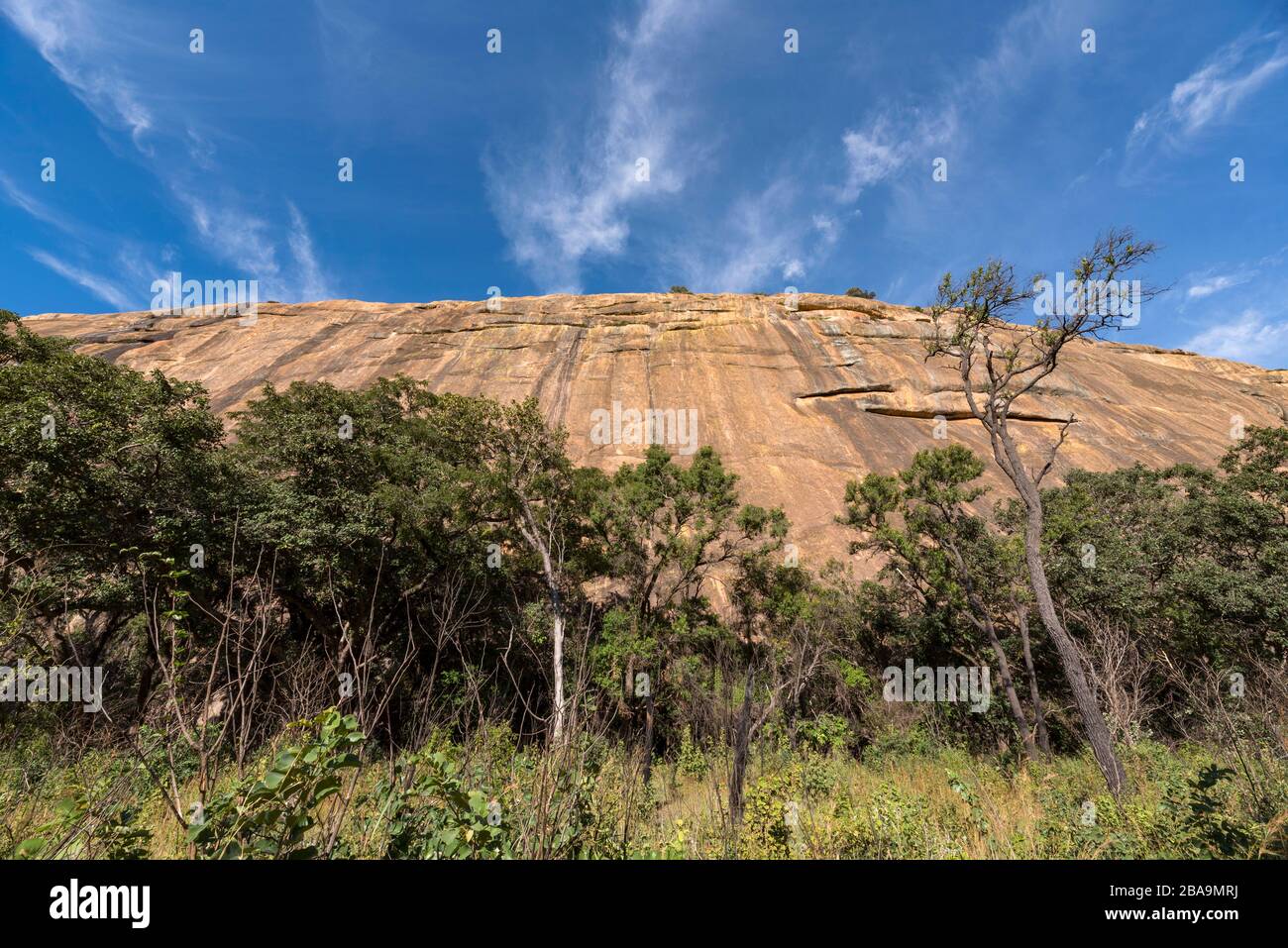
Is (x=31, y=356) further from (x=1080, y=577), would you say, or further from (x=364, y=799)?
(x=1080, y=577)

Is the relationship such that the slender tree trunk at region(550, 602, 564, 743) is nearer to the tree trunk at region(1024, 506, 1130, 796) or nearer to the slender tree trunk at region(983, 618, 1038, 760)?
the tree trunk at region(1024, 506, 1130, 796)

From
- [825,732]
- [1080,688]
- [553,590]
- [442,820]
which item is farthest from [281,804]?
[825,732]

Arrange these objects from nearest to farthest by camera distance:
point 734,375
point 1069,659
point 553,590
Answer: point 1069,659 < point 553,590 < point 734,375

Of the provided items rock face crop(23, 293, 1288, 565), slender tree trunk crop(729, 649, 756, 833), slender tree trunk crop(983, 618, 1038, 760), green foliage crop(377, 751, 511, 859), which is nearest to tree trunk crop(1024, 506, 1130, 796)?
slender tree trunk crop(983, 618, 1038, 760)

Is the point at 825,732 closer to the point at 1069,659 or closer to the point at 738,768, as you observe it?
the point at 1069,659

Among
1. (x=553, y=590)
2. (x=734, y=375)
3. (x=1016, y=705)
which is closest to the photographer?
(x=1016, y=705)

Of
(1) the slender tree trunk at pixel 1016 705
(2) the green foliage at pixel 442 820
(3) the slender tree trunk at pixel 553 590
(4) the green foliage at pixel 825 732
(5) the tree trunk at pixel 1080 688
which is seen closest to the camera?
(2) the green foliage at pixel 442 820

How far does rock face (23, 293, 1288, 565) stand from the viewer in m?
22.8

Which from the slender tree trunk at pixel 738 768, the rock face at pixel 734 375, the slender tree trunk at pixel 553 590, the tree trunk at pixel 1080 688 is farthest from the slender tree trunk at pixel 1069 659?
the rock face at pixel 734 375

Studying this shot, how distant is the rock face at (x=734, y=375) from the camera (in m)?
22.8

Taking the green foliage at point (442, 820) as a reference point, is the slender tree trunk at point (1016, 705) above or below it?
below

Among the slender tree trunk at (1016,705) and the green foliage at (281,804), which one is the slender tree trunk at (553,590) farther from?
the slender tree trunk at (1016,705)

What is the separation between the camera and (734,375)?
89.6 feet
